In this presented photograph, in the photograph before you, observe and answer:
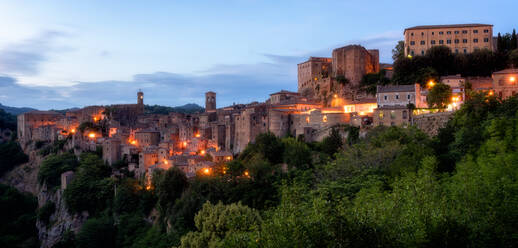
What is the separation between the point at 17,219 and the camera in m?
50.5

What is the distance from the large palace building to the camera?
153 ft

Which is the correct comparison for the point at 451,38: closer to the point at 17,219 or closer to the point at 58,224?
the point at 58,224

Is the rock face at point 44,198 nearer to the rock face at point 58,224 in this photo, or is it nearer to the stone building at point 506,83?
the rock face at point 58,224

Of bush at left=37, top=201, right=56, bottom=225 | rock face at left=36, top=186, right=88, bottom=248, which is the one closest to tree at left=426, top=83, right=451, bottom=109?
rock face at left=36, top=186, right=88, bottom=248

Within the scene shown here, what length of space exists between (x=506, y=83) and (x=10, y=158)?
6874cm

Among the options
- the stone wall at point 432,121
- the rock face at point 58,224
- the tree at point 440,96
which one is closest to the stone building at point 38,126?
the rock face at point 58,224

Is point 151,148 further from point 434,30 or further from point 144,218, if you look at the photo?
point 434,30

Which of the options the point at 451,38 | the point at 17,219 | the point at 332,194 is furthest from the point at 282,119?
the point at 17,219

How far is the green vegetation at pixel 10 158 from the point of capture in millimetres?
65750

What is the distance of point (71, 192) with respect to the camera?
152ft

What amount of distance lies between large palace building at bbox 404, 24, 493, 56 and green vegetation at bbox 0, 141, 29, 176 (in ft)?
195

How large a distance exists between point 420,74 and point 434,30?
28.8 feet

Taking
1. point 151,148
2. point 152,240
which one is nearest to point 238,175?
point 152,240

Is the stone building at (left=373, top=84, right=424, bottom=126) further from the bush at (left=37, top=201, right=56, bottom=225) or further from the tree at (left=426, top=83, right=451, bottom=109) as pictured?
A: the bush at (left=37, top=201, right=56, bottom=225)
